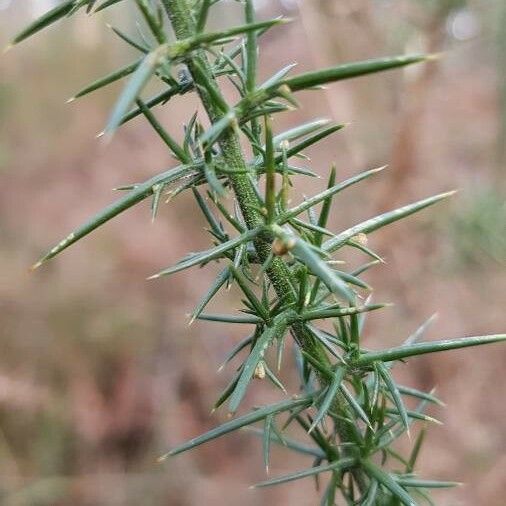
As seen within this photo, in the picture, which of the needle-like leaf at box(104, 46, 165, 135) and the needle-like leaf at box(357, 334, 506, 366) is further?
the needle-like leaf at box(357, 334, 506, 366)

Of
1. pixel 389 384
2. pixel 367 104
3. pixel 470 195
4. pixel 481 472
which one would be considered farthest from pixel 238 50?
pixel 481 472

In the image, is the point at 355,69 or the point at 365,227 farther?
the point at 365,227

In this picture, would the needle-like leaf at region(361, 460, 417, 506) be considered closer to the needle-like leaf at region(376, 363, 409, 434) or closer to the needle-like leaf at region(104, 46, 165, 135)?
the needle-like leaf at region(376, 363, 409, 434)

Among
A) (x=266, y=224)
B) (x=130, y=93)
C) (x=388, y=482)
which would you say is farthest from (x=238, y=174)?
(x=388, y=482)

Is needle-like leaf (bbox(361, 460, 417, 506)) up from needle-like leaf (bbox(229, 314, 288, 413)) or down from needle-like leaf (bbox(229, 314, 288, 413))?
down

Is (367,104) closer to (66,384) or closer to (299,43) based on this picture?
(66,384)

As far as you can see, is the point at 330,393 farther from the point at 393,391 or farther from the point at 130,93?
the point at 130,93

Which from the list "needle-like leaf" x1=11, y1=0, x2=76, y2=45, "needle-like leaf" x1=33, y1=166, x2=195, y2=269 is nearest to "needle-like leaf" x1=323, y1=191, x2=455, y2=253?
"needle-like leaf" x1=33, y1=166, x2=195, y2=269

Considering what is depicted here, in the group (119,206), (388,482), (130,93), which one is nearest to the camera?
(130,93)

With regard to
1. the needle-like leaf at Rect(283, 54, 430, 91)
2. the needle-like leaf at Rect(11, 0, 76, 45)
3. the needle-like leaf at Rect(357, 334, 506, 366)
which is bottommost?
the needle-like leaf at Rect(357, 334, 506, 366)
